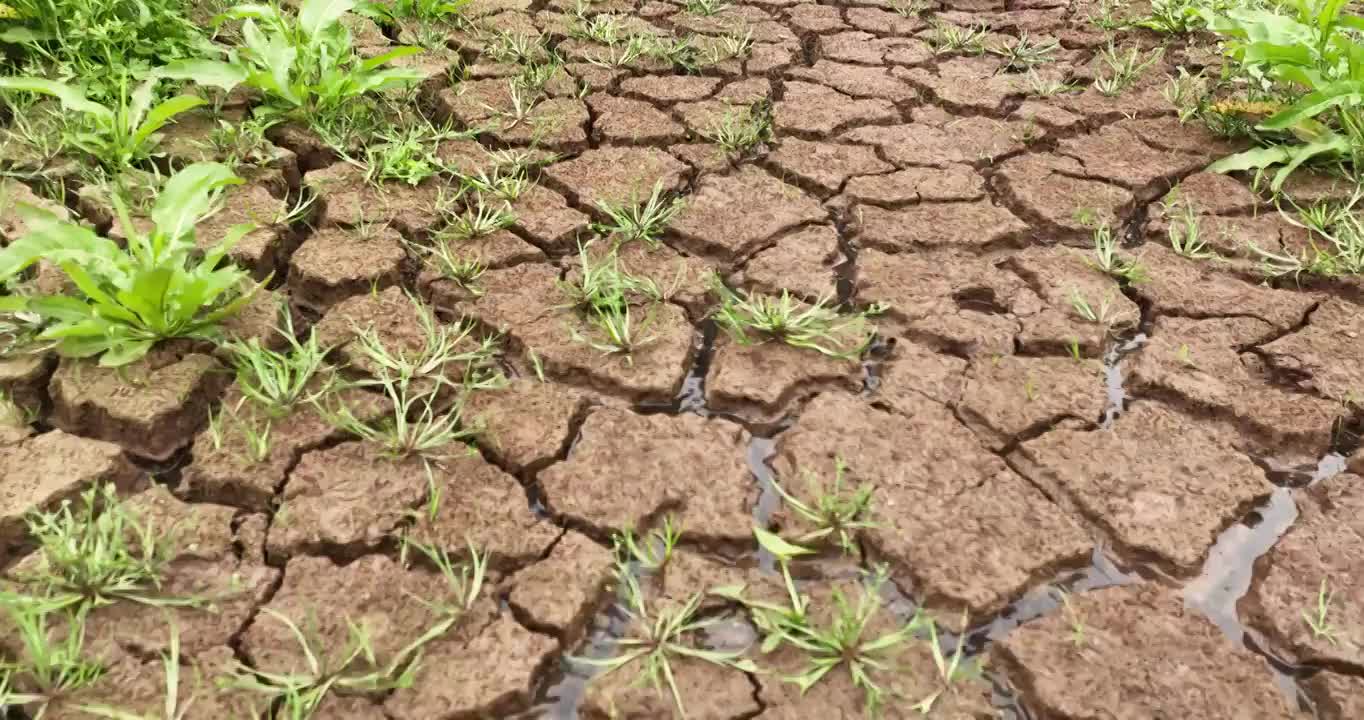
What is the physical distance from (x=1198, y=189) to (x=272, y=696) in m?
2.53

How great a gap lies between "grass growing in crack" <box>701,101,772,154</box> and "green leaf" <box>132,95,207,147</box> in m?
1.35

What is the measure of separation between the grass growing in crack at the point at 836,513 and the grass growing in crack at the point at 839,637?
0.10 meters

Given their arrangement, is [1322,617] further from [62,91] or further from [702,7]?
[702,7]

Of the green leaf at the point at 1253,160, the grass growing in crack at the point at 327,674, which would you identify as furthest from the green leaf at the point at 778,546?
the green leaf at the point at 1253,160

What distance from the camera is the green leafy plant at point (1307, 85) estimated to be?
2496mm

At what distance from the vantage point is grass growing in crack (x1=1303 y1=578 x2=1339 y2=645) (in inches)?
55.5

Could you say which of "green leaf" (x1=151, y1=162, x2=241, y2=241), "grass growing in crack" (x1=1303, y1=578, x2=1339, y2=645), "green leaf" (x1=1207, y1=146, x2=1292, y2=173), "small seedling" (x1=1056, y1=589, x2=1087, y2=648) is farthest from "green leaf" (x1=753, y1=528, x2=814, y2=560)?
"green leaf" (x1=1207, y1=146, x2=1292, y2=173)

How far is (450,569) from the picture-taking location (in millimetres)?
1459

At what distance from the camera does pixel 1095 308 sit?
2.08 metres

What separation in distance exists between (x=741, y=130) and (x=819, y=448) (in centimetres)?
132

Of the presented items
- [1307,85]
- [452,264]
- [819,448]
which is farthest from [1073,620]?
[1307,85]

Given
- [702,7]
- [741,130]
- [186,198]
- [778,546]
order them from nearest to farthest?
[778,546] → [186,198] → [741,130] → [702,7]

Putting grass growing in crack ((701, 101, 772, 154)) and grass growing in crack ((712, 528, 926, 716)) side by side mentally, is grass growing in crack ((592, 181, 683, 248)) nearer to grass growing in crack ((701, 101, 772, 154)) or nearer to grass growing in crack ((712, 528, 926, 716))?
grass growing in crack ((701, 101, 772, 154))

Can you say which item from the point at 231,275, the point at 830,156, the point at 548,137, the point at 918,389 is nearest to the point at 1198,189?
the point at 830,156
